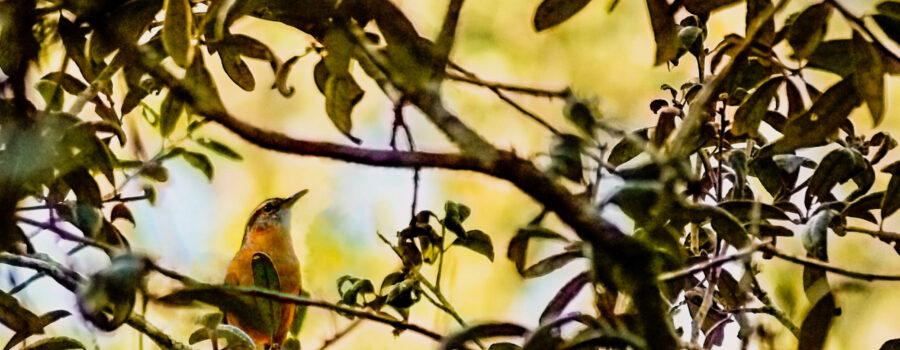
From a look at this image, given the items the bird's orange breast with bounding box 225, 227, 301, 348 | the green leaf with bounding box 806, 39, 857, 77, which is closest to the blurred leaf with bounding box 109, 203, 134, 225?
the bird's orange breast with bounding box 225, 227, 301, 348

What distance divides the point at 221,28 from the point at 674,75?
0.93 m

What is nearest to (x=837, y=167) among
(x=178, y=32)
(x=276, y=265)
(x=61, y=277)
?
(x=178, y=32)

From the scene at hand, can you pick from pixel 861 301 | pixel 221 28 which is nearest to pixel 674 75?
pixel 861 301

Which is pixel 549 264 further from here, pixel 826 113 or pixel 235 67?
pixel 235 67

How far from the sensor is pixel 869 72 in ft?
2.07

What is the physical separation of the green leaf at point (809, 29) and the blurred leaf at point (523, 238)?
215mm

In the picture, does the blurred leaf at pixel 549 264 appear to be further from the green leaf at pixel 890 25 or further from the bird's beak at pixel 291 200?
the bird's beak at pixel 291 200

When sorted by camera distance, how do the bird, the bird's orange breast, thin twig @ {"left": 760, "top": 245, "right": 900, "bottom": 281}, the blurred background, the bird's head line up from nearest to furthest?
thin twig @ {"left": 760, "top": 245, "right": 900, "bottom": 281} → the blurred background → the bird's orange breast → the bird → the bird's head

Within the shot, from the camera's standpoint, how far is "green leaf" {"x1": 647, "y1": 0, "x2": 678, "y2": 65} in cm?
74

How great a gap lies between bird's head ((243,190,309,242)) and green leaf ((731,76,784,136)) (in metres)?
1.06

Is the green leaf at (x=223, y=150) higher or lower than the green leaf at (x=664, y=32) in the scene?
lower

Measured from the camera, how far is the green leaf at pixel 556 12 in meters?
0.71

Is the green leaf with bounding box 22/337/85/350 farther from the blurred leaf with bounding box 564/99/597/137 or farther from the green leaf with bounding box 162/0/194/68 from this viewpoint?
the blurred leaf with bounding box 564/99/597/137

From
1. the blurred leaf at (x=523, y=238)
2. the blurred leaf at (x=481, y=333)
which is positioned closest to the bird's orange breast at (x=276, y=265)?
the blurred leaf at (x=523, y=238)
